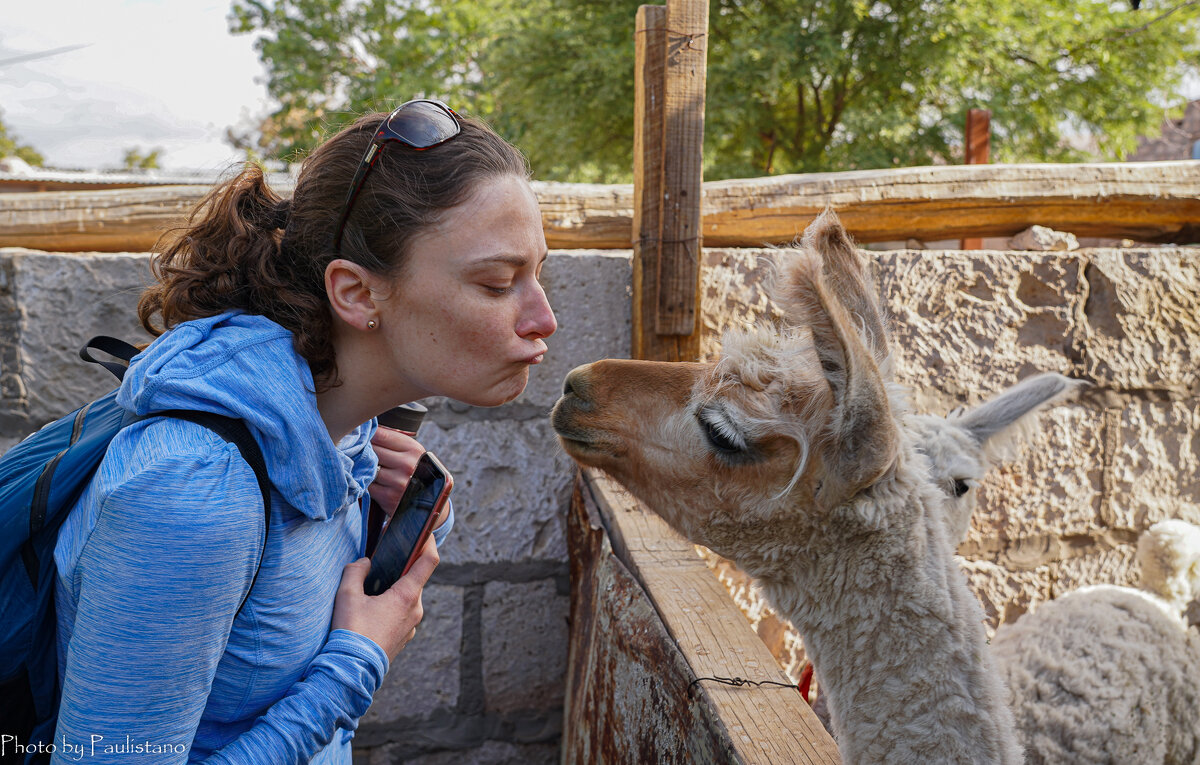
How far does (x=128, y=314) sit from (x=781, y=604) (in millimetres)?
2379

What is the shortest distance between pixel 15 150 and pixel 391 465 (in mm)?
Answer: 31107

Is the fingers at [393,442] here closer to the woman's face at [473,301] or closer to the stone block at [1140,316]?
the woman's face at [473,301]

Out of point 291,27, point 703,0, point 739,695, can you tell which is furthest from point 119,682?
point 291,27

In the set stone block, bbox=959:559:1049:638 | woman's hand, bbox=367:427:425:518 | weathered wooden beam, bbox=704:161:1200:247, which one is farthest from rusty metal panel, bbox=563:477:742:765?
stone block, bbox=959:559:1049:638

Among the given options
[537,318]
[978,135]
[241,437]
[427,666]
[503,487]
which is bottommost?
[427,666]

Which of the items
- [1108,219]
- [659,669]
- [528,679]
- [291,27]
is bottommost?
[528,679]

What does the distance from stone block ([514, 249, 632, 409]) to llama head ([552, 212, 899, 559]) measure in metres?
1.15

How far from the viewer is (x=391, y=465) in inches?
62.2

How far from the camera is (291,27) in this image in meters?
15.4

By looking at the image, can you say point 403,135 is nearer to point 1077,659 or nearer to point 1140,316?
point 1077,659

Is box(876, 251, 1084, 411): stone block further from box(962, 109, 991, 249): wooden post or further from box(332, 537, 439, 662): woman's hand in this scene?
box(332, 537, 439, 662): woman's hand

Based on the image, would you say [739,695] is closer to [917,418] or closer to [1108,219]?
[917,418]

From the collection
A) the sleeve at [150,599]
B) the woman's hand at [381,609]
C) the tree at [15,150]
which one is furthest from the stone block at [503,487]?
the tree at [15,150]

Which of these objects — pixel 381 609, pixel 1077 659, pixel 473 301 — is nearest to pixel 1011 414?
pixel 1077 659
